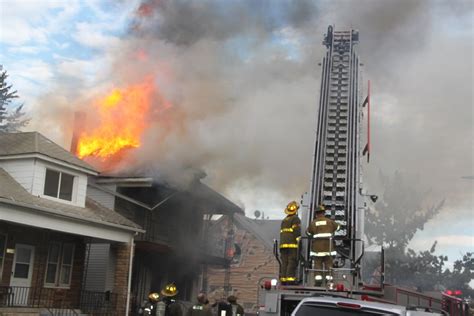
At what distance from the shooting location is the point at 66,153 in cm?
1794

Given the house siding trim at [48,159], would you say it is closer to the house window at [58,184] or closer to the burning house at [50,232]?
the burning house at [50,232]

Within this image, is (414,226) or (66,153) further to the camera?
(414,226)

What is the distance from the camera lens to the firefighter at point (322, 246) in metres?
9.85

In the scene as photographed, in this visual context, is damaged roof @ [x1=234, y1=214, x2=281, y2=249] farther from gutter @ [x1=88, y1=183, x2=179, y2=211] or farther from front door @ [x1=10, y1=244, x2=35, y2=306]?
front door @ [x1=10, y1=244, x2=35, y2=306]

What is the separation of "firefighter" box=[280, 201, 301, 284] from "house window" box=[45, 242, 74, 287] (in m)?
8.98

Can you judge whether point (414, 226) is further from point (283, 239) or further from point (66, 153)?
point (283, 239)

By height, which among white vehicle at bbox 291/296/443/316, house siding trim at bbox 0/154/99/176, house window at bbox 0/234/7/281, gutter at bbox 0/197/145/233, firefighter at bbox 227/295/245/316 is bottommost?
firefighter at bbox 227/295/245/316

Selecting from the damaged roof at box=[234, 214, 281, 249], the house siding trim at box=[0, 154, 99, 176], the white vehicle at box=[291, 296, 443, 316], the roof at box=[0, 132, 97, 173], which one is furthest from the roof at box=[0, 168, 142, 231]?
the damaged roof at box=[234, 214, 281, 249]

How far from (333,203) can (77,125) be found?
13878 mm

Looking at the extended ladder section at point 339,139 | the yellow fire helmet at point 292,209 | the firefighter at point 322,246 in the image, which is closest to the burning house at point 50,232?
the yellow fire helmet at point 292,209

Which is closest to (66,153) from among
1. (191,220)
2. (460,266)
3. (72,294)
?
(72,294)

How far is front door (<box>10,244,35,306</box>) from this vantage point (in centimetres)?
1545

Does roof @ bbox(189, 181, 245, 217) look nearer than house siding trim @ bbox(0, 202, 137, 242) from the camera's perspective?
No

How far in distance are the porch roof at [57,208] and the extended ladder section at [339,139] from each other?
7.07 meters
